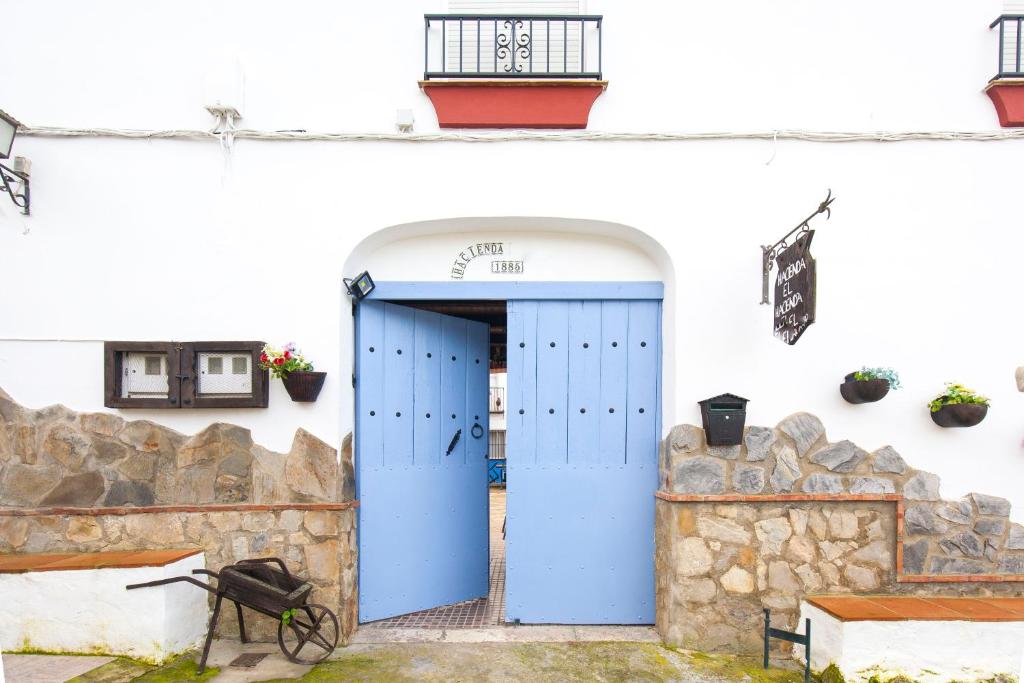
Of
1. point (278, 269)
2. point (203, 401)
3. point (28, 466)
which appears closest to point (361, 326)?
point (278, 269)

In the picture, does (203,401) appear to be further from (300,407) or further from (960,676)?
(960,676)

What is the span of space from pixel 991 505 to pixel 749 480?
4.98ft

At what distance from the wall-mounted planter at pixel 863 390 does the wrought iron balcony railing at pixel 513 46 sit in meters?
2.46

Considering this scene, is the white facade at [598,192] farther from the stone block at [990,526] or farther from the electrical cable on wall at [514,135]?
the stone block at [990,526]

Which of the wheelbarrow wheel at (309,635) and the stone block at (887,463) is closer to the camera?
the wheelbarrow wheel at (309,635)

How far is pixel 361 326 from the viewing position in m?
3.79

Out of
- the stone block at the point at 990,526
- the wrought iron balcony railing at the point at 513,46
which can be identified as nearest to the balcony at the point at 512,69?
the wrought iron balcony railing at the point at 513,46

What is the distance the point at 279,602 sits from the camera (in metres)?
3.04

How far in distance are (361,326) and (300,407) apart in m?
0.67

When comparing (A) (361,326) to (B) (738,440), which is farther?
(A) (361,326)

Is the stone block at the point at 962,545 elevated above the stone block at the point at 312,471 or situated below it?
below

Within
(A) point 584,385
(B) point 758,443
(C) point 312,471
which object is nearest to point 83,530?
(C) point 312,471

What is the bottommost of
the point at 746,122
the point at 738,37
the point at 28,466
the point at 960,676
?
the point at 960,676

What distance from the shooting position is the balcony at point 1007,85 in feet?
11.2
